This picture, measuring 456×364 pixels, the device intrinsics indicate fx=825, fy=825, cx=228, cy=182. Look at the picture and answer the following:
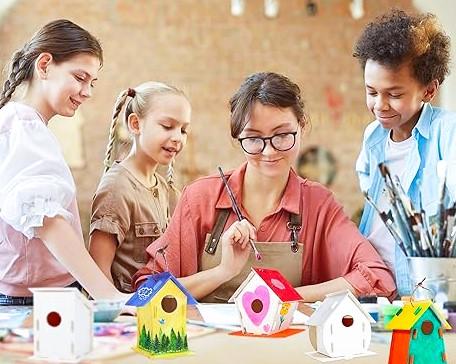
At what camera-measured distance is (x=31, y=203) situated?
154 centimetres

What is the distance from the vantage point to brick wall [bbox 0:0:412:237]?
520 cm

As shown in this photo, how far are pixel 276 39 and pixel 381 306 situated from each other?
4.15 m

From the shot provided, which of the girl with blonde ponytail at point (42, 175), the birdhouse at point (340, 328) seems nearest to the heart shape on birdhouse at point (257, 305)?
the birdhouse at point (340, 328)

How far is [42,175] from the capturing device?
160 cm

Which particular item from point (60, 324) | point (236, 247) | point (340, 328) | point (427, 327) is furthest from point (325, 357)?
point (236, 247)

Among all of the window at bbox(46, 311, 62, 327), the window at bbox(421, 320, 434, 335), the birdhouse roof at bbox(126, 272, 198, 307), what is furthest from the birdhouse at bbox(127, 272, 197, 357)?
the window at bbox(421, 320, 434, 335)

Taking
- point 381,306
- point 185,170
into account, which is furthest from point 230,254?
point 185,170

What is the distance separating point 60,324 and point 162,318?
147 millimetres

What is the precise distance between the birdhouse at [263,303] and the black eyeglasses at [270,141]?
1.60ft

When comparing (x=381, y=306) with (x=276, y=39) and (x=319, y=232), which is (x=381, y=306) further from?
(x=276, y=39)

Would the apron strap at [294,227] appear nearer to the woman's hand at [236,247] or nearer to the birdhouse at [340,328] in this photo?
the woman's hand at [236,247]

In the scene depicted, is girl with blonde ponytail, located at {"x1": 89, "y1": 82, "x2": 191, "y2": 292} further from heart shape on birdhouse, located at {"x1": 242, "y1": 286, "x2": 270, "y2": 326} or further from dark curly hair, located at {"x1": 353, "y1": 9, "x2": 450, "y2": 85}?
heart shape on birdhouse, located at {"x1": 242, "y1": 286, "x2": 270, "y2": 326}

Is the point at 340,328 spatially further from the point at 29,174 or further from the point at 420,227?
the point at 29,174

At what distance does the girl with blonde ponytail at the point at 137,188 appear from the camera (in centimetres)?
194
